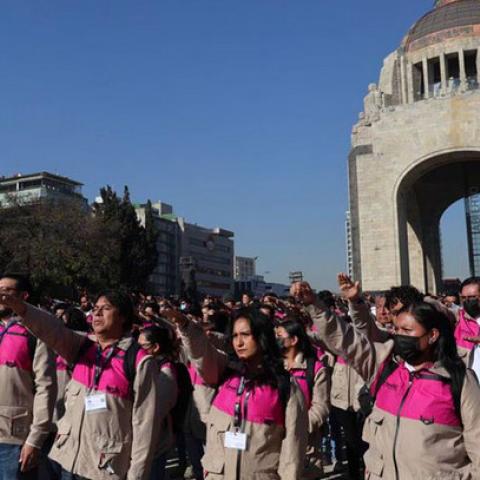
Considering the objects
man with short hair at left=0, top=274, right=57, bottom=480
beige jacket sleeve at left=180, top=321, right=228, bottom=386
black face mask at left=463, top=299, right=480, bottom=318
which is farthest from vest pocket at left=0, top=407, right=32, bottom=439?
black face mask at left=463, top=299, right=480, bottom=318

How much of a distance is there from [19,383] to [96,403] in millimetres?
1002

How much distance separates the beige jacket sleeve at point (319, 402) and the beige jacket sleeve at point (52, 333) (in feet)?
6.61

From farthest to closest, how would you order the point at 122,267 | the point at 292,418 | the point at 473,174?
the point at 122,267 < the point at 473,174 < the point at 292,418

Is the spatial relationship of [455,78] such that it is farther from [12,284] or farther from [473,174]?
[12,284]

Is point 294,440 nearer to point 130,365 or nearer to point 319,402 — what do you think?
point 130,365

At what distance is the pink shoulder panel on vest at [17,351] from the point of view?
4316 millimetres

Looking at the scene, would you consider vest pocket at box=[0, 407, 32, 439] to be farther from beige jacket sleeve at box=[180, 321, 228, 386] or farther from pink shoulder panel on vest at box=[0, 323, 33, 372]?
beige jacket sleeve at box=[180, 321, 228, 386]

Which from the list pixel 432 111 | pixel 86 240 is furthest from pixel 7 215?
pixel 432 111

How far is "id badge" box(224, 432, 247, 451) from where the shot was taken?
3.39 meters

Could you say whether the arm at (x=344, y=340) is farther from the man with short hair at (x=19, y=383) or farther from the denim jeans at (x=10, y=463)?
the denim jeans at (x=10, y=463)

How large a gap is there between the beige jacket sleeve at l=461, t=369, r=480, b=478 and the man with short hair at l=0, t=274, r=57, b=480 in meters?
2.75

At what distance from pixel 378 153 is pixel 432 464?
2415cm

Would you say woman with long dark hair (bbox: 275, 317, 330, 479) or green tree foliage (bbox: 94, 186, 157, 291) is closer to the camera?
woman with long dark hair (bbox: 275, 317, 330, 479)

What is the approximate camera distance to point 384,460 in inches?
124
